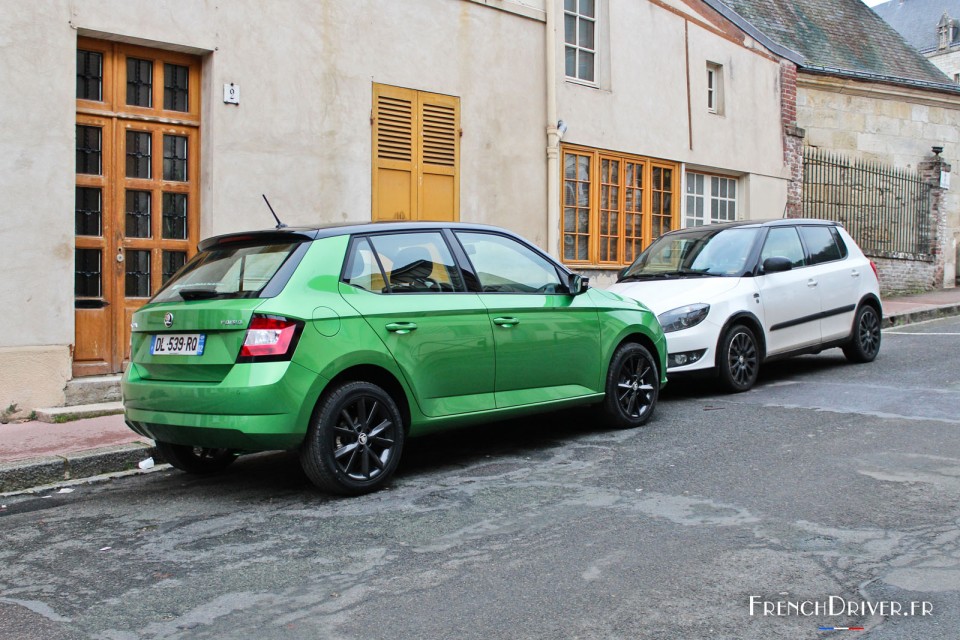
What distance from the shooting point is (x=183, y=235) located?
1002 centimetres

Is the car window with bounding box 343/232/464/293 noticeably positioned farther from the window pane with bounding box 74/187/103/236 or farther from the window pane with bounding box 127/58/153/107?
the window pane with bounding box 127/58/153/107

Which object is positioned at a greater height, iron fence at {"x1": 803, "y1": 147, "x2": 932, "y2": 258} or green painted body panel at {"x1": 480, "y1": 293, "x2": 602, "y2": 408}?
iron fence at {"x1": 803, "y1": 147, "x2": 932, "y2": 258}

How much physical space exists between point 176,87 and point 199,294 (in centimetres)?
492

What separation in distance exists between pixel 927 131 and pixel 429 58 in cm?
1737

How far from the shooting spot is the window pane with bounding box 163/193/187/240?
988cm

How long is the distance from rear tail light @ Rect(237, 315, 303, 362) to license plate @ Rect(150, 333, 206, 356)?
354 millimetres

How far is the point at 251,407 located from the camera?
211 inches

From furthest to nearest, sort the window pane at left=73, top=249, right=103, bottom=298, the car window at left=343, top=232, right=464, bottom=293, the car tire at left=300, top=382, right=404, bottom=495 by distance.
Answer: the window pane at left=73, top=249, right=103, bottom=298 < the car window at left=343, top=232, right=464, bottom=293 < the car tire at left=300, top=382, right=404, bottom=495

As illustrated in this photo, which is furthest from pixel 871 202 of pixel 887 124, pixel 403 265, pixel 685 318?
pixel 403 265

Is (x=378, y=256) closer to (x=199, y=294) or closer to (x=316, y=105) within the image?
(x=199, y=294)

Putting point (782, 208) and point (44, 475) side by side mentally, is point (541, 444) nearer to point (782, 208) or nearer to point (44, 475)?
point (44, 475)

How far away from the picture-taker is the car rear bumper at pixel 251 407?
537 centimetres

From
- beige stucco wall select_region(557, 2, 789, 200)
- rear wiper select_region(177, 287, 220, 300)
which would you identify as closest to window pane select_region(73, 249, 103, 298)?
rear wiper select_region(177, 287, 220, 300)

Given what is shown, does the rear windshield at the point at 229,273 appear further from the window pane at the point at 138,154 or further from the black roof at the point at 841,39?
the black roof at the point at 841,39
